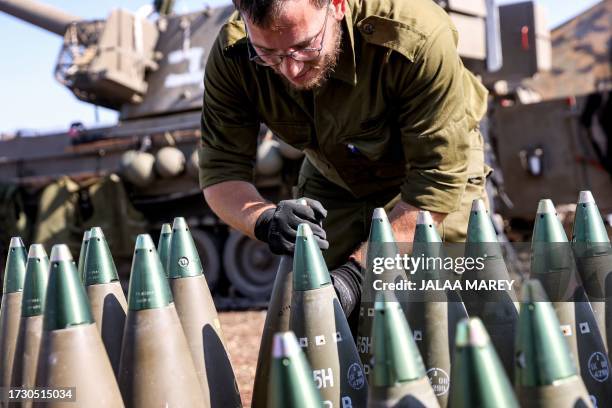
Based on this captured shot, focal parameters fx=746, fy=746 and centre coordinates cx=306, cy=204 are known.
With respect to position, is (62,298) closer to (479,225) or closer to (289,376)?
(289,376)

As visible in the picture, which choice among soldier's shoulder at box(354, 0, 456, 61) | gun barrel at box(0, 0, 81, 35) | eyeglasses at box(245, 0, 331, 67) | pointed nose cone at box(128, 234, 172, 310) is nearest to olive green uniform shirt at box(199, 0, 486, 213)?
soldier's shoulder at box(354, 0, 456, 61)

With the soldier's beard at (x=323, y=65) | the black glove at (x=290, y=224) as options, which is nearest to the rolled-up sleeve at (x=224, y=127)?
the soldier's beard at (x=323, y=65)

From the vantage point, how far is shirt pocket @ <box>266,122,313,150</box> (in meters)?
2.82

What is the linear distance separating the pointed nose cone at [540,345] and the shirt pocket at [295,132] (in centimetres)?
160

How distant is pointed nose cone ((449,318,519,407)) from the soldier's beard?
1.34 meters

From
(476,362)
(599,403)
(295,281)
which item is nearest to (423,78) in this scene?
(295,281)

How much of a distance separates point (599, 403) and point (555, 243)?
1.37 ft

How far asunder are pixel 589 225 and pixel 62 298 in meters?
1.35

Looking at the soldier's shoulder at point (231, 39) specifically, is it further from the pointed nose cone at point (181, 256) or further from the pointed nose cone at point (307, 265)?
the pointed nose cone at point (307, 265)

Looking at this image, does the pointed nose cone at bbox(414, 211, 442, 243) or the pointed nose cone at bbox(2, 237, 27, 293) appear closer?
the pointed nose cone at bbox(414, 211, 442, 243)

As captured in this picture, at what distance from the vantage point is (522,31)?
910 centimetres

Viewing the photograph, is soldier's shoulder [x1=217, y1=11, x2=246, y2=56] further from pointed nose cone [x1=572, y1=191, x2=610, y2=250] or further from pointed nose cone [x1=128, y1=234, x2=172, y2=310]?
pointed nose cone [x1=572, y1=191, x2=610, y2=250]

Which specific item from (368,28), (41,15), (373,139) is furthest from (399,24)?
(41,15)

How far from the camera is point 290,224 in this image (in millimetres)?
2184
